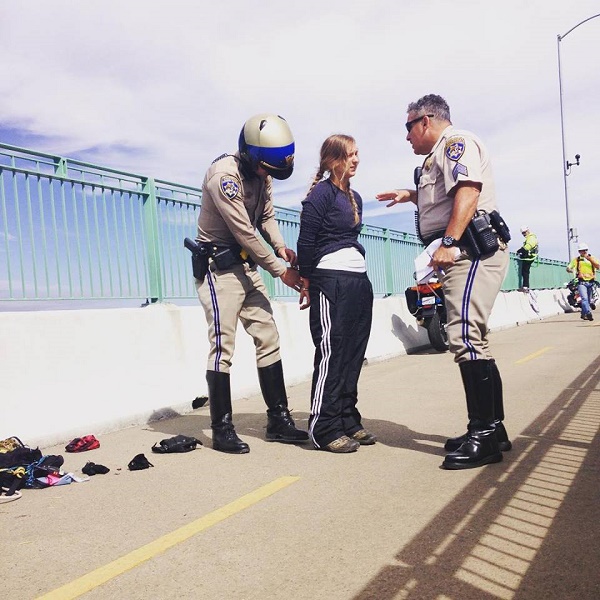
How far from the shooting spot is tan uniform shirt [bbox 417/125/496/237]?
13.1 feet

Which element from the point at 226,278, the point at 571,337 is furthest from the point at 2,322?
the point at 571,337

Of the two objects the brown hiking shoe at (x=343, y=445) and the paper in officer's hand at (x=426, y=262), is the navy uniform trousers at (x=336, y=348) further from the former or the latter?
the paper in officer's hand at (x=426, y=262)

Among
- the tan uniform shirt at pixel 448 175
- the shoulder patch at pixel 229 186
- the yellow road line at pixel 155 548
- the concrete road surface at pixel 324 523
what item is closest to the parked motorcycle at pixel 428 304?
the concrete road surface at pixel 324 523

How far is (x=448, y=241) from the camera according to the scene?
401 centimetres

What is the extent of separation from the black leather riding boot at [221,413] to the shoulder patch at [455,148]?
6.78ft

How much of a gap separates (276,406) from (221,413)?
1.62ft

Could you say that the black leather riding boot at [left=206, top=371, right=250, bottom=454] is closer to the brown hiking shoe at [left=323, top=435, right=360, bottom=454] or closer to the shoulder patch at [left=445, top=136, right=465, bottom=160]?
the brown hiking shoe at [left=323, top=435, right=360, bottom=454]

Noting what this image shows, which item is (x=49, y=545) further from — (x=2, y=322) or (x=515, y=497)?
(x=2, y=322)

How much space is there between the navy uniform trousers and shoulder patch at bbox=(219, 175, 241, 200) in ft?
2.43

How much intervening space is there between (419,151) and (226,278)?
5.08 feet

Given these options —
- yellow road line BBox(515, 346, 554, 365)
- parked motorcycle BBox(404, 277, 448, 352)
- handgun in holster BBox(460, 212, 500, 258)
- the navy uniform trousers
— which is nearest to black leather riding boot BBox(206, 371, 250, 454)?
the navy uniform trousers

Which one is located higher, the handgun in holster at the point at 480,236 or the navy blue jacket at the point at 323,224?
the navy blue jacket at the point at 323,224

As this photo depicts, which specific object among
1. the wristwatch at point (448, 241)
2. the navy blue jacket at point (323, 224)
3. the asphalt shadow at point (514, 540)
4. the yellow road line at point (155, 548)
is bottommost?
the asphalt shadow at point (514, 540)

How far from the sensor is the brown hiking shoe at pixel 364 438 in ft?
15.0
